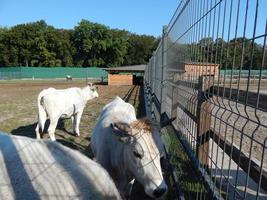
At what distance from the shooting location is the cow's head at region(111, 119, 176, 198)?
405 cm

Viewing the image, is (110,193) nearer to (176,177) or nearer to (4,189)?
(4,189)

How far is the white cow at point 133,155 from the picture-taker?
410cm

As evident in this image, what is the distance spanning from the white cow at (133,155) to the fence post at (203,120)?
65 centimetres

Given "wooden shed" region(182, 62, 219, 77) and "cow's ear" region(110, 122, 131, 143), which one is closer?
"wooden shed" region(182, 62, 219, 77)

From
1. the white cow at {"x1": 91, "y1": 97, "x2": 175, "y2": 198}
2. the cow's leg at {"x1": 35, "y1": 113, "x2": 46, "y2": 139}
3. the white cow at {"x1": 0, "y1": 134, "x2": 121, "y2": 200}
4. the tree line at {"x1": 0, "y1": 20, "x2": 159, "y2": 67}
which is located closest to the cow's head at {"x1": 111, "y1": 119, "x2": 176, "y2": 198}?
the white cow at {"x1": 91, "y1": 97, "x2": 175, "y2": 198}

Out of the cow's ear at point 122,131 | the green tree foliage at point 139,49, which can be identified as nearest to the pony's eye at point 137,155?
the cow's ear at point 122,131

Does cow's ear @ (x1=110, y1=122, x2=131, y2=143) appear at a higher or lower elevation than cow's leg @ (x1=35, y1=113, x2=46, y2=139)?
higher

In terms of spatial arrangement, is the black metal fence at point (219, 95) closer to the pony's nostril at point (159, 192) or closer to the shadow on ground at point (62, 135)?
the pony's nostril at point (159, 192)

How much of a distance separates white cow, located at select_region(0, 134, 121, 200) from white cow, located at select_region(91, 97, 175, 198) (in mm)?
1227

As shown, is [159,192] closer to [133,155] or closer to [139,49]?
[133,155]

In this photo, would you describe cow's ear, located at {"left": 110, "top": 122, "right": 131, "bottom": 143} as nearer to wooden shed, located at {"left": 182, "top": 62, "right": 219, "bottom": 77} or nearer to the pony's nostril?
the pony's nostril

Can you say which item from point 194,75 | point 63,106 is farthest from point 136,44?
point 194,75

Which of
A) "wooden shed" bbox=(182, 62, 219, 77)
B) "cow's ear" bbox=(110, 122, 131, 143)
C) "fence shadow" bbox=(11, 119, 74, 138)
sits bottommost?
"fence shadow" bbox=(11, 119, 74, 138)

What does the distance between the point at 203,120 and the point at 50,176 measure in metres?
1.52
